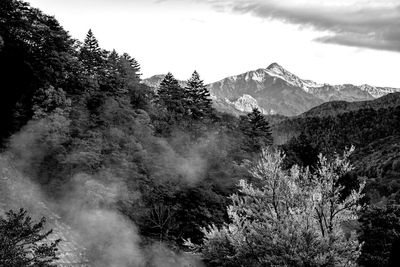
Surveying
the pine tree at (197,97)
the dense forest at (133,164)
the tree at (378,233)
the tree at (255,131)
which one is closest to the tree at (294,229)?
the dense forest at (133,164)

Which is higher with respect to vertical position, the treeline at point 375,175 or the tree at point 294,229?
the tree at point 294,229

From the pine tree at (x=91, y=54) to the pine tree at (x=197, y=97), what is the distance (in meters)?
13.4

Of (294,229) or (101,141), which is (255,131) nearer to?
(101,141)

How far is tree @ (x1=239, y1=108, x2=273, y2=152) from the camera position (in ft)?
172

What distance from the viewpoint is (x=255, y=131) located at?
58156 mm

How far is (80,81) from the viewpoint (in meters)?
39.6

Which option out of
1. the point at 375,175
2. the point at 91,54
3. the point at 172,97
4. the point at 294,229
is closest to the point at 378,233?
the point at 294,229

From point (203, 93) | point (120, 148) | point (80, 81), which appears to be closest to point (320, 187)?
point (120, 148)

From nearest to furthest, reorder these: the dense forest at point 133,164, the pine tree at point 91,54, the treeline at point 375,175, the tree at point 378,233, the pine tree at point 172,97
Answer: the dense forest at point 133,164 → the tree at point 378,233 → the treeline at point 375,175 → the pine tree at point 91,54 → the pine tree at point 172,97

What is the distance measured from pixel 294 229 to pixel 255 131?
46.8m

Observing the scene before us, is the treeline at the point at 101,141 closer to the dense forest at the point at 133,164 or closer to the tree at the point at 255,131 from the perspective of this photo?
the dense forest at the point at 133,164

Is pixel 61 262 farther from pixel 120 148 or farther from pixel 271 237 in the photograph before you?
pixel 271 237

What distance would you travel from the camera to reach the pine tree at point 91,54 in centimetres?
4666

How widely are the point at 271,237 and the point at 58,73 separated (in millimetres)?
29727
